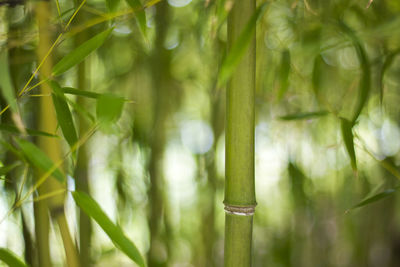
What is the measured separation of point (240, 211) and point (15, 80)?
423 millimetres

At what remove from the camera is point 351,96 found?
3.90 ft

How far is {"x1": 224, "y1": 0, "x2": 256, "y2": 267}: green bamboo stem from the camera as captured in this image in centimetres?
40

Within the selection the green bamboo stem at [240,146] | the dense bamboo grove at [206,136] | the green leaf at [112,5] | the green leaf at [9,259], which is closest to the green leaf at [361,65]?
the dense bamboo grove at [206,136]

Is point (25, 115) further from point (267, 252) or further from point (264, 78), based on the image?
point (267, 252)

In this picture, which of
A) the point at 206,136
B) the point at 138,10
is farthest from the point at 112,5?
the point at 206,136

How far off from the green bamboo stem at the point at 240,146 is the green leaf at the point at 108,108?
111 mm

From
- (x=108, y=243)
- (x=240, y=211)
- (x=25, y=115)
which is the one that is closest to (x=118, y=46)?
(x=25, y=115)

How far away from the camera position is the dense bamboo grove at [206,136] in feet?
1.42

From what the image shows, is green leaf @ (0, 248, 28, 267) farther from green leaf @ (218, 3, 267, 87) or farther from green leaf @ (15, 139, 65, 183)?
green leaf @ (218, 3, 267, 87)

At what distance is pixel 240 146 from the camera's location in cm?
41

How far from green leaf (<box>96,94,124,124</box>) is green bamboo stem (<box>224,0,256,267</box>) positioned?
111mm

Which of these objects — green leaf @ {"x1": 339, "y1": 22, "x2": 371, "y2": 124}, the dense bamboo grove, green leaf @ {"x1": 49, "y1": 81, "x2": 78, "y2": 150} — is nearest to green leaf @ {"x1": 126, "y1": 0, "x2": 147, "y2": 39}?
the dense bamboo grove

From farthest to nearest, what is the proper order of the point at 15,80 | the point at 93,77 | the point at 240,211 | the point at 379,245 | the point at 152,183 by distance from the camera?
the point at 379,245 → the point at 93,77 → the point at 152,183 → the point at 15,80 → the point at 240,211

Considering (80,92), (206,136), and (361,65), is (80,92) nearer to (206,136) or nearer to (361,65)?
(361,65)
